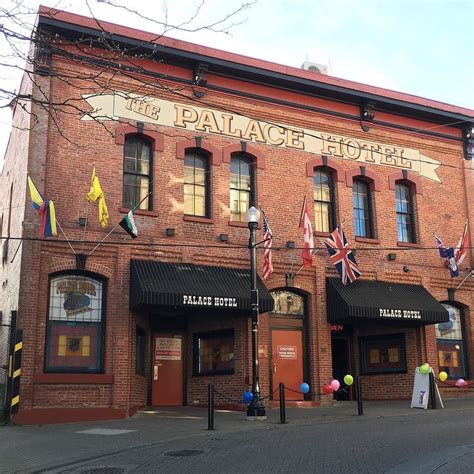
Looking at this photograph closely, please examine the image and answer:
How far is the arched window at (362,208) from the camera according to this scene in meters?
20.8

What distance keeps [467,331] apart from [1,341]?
15.2 metres

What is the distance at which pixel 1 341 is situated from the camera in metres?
19.7

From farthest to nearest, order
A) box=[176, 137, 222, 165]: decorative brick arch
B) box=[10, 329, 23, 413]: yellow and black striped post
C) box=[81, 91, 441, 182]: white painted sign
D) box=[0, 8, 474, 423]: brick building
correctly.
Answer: box=[176, 137, 222, 165]: decorative brick arch < box=[81, 91, 441, 182]: white painted sign < box=[0, 8, 474, 423]: brick building < box=[10, 329, 23, 413]: yellow and black striped post

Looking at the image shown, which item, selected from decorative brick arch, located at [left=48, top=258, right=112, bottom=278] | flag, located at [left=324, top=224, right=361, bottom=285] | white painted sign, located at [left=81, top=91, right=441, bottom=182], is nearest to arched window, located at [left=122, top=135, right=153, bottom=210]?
white painted sign, located at [left=81, top=91, right=441, bottom=182]

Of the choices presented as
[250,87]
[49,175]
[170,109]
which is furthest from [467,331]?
[49,175]

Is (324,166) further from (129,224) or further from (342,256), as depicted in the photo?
(129,224)

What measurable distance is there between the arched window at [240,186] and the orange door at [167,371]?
4.21 m

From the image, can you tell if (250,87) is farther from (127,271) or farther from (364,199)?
(127,271)

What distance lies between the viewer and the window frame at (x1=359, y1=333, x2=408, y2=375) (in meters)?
20.6

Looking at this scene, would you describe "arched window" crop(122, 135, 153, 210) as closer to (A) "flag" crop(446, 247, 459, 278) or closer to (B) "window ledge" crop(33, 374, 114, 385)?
(B) "window ledge" crop(33, 374, 114, 385)

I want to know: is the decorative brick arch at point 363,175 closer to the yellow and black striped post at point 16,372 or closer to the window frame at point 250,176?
the window frame at point 250,176

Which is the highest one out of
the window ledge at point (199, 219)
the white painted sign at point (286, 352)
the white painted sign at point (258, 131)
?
the white painted sign at point (258, 131)

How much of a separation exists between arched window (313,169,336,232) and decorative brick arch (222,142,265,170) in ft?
6.83

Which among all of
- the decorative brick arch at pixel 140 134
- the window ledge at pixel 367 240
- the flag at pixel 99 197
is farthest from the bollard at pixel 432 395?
the decorative brick arch at pixel 140 134
